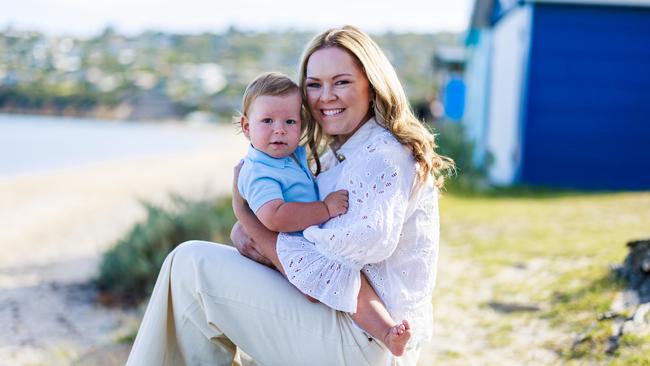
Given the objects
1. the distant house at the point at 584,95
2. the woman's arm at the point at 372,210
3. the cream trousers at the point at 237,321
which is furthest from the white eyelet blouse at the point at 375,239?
the distant house at the point at 584,95

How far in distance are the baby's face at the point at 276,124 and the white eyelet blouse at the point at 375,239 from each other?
0.18m

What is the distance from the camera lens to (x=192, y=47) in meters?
71.8

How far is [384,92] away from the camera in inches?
101

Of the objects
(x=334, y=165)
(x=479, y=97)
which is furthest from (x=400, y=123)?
(x=479, y=97)

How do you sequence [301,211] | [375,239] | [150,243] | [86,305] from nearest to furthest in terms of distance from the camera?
[375,239]
[301,211]
[86,305]
[150,243]

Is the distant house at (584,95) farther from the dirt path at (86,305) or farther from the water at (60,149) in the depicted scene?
the water at (60,149)

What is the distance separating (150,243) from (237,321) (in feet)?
12.0

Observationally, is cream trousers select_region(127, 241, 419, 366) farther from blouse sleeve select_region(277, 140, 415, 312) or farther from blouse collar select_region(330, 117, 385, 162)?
blouse collar select_region(330, 117, 385, 162)

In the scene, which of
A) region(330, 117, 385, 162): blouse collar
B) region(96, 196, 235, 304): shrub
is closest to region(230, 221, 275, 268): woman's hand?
region(330, 117, 385, 162): blouse collar

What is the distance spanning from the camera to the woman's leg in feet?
8.14

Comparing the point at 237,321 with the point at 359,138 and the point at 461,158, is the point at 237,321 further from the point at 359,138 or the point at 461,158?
the point at 461,158

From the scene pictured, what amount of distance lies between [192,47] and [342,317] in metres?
71.6

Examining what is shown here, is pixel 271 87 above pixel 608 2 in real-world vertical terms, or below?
below

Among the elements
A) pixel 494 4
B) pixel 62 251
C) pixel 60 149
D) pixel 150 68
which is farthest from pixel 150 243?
pixel 150 68
